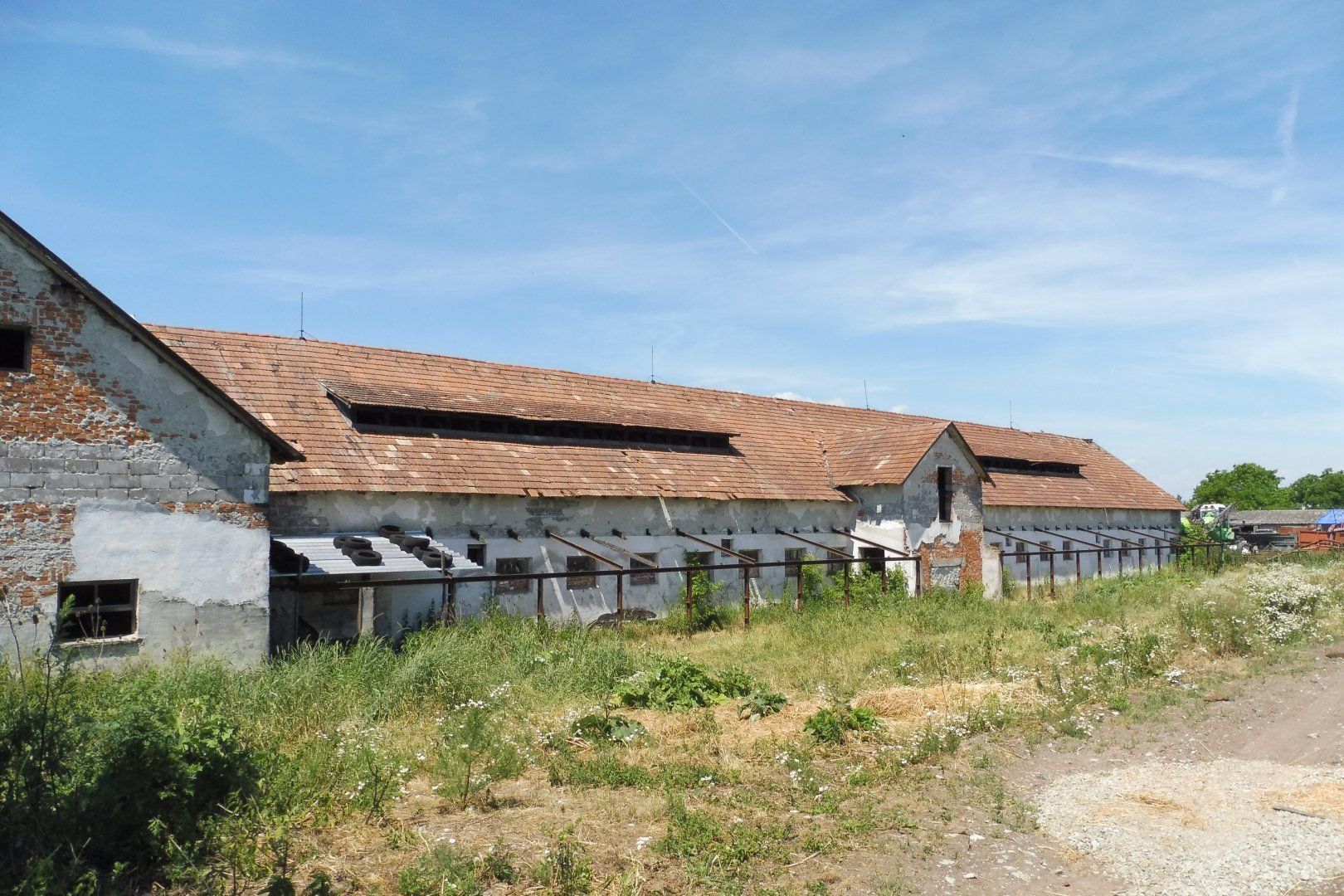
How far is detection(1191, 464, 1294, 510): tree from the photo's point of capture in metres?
102

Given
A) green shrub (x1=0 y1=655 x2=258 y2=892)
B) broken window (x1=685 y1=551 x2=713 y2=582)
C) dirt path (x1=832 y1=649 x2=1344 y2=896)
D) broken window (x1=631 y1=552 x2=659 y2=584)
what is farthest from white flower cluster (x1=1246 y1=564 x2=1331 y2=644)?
green shrub (x1=0 y1=655 x2=258 y2=892)

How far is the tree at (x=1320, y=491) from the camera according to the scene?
423ft

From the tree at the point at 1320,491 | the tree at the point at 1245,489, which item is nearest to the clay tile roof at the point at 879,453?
the tree at the point at 1245,489

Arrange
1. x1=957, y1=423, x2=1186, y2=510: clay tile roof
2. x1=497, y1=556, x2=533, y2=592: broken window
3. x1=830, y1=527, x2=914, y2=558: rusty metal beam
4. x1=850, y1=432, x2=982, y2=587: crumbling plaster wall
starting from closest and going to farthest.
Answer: x1=497, y1=556, x2=533, y2=592: broken window → x1=830, y1=527, x2=914, y2=558: rusty metal beam → x1=850, y1=432, x2=982, y2=587: crumbling plaster wall → x1=957, y1=423, x2=1186, y2=510: clay tile roof

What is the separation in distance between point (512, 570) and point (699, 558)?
15.8 ft

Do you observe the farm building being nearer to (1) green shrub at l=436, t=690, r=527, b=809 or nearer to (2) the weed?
(1) green shrub at l=436, t=690, r=527, b=809

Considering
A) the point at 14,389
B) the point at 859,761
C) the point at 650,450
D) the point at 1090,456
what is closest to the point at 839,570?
the point at 650,450

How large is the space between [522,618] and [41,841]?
1025 cm

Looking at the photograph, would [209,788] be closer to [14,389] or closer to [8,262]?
[14,389]

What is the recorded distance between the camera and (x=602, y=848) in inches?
258

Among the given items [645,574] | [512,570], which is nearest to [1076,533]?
[645,574]

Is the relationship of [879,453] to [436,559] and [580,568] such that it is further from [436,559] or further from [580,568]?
[436,559]

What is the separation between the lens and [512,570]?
1730 cm

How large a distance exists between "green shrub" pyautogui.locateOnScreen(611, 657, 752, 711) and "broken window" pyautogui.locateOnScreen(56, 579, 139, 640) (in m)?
6.20
